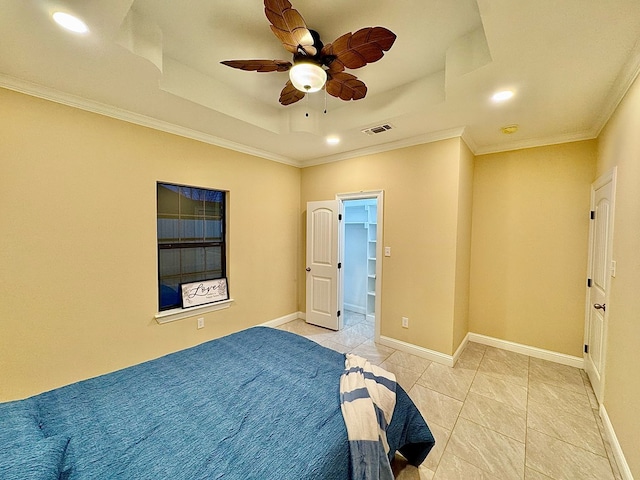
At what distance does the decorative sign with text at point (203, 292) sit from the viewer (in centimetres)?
309

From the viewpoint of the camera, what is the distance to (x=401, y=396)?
5.30 ft

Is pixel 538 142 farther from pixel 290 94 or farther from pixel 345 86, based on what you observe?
pixel 290 94

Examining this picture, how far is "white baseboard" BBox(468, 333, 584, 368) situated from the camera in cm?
295

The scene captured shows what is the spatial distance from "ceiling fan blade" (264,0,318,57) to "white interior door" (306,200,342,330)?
2401 mm

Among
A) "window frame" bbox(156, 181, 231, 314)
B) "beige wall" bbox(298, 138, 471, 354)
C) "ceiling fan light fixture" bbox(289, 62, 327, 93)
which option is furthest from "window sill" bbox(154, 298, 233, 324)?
"ceiling fan light fixture" bbox(289, 62, 327, 93)

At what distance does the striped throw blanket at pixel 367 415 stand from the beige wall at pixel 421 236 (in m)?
1.69

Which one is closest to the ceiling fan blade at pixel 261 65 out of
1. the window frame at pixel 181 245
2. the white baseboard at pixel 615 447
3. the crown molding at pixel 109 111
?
the crown molding at pixel 109 111

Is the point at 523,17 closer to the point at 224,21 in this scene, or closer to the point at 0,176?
the point at 224,21

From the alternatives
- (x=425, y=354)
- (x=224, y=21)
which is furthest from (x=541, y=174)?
(x=224, y=21)

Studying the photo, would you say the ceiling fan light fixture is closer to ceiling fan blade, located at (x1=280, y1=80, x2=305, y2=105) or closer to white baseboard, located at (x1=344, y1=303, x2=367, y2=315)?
ceiling fan blade, located at (x1=280, y1=80, x2=305, y2=105)

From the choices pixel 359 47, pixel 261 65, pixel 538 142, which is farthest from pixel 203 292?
pixel 538 142

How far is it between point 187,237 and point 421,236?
2.84m

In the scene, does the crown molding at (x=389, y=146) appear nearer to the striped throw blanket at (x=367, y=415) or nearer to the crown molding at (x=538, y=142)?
the crown molding at (x=538, y=142)

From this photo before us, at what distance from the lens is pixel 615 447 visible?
1751 mm
